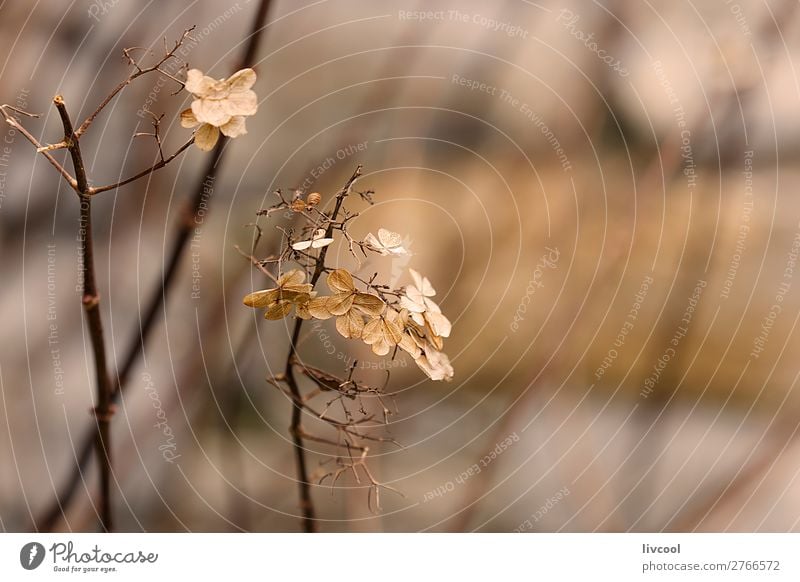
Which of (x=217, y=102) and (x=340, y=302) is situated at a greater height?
(x=217, y=102)

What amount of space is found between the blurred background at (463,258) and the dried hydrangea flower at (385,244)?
0.15 m

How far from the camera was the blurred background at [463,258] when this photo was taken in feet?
1.74

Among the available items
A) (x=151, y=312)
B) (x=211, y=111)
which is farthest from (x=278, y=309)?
(x=151, y=312)

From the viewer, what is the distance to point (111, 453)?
0.52 meters

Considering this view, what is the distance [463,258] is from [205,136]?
0.98ft

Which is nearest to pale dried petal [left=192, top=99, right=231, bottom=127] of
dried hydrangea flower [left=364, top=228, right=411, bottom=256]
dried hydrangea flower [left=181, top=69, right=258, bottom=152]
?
dried hydrangea flower [left=181, top=69, right=258, bottom=152]

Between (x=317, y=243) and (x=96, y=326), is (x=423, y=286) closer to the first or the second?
(x=317, y=243)

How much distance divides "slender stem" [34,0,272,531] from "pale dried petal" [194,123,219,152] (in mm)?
169

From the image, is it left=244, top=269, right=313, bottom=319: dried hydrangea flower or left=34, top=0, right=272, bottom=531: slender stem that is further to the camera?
left=34, top=0, right=272, bottom=531: slender stem
